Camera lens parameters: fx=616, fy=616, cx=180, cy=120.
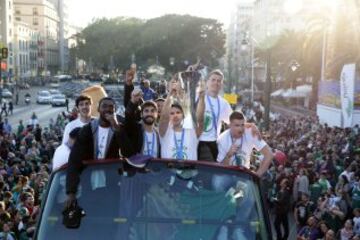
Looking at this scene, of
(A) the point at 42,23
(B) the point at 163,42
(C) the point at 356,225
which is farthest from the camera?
(A) the point at 42,23

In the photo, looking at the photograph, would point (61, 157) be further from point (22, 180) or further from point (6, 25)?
point (6, 25)

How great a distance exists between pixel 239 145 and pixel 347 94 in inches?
953

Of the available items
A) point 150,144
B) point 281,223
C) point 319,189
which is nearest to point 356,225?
point 281,223

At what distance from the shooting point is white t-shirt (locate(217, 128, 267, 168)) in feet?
17.9

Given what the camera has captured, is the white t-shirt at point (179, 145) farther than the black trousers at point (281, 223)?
No

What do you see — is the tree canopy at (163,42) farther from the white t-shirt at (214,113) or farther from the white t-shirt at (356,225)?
the white t-shirt at (214,113)

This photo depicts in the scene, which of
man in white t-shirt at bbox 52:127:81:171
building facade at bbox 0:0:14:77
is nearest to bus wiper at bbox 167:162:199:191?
man in white t-shirt at bbox 52:127:81:171

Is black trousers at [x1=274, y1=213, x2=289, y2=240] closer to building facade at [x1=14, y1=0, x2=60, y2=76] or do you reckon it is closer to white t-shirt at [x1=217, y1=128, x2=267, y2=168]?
white t-shirt at [x1=217, y1=128, x2=267, y2=168]

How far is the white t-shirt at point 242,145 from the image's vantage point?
5.47m

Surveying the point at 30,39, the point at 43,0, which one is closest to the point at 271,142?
the point at 30,39

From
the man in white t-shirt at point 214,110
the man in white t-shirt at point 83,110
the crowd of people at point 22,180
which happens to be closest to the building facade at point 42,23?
the crowd of people at point 22,180

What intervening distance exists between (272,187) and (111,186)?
1054 cm

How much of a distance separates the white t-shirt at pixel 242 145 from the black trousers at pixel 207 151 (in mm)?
100

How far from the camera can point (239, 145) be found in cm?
549
